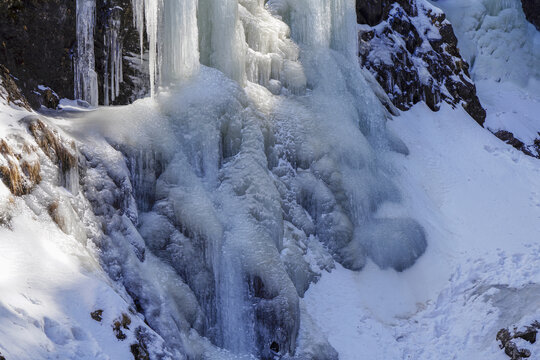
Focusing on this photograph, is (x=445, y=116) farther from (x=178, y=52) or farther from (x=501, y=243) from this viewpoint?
(x=178, y=52)

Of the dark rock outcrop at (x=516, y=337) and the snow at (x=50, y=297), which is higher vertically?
the snow at (x=50, y=297)

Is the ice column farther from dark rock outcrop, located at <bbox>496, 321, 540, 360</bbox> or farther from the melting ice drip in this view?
dark rock outcrop, located at <bbox>496, 321, 540, 360</bbox>

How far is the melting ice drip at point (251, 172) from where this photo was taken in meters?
16.8

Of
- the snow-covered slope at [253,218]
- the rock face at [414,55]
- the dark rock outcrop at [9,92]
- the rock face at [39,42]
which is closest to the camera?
A: the snow-covered slope at [253,218]

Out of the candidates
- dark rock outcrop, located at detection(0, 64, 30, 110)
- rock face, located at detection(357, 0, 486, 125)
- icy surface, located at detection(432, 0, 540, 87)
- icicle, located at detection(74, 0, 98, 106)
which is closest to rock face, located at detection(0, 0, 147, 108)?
icicle, located at detection(74, 0, 98, 106)

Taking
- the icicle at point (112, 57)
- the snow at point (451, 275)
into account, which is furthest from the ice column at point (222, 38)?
the snow at point (451, 275)

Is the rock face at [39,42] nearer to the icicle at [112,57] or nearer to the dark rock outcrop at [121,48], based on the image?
the dark rock outcrop at [121,48]

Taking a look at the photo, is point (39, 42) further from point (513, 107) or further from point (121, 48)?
point (513, 107)

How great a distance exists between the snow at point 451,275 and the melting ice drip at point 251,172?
0.58m

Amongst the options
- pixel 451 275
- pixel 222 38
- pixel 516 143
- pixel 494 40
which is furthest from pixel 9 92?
pixel 494 40

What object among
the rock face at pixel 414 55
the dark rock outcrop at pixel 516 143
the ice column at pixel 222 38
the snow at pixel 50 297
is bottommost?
the dark rock outcrop at pixel 516 143

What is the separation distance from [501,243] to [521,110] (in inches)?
453

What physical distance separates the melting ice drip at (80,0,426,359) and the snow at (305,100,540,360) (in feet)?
1.92

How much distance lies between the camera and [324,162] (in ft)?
69.9
